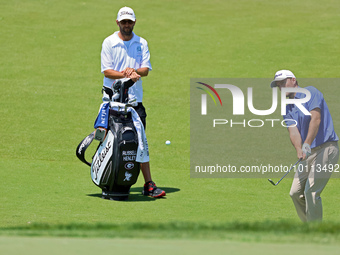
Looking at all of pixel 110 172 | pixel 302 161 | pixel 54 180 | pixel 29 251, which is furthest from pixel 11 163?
pixel 29 251

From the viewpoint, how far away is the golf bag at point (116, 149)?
8.80 m

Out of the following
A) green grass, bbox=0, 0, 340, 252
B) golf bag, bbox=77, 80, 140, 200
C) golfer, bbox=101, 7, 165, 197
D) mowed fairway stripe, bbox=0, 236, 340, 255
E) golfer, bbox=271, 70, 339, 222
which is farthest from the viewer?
golfer, bbox=101, 7, 165, 197

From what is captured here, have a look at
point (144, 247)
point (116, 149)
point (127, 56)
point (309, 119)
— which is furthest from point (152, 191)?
point (144, 247)

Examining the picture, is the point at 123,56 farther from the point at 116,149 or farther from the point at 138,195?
the point at 138,195

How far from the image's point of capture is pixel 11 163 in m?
10.7

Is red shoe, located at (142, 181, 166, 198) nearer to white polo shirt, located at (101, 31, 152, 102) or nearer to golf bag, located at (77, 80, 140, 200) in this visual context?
golf bag, located at (77, 80, 140, 200)

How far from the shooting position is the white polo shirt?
9.08 m

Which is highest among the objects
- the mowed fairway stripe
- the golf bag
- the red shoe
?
the golf bag

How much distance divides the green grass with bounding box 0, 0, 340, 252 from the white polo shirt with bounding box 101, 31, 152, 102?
142 cm

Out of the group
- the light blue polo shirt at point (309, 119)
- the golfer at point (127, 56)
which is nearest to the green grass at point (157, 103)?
the light blue polo shirt at point (309, 119)

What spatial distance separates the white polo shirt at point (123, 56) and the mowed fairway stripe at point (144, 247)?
13.6ft

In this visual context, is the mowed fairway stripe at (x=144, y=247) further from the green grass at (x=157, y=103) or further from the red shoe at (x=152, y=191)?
the red shoe at (x=152, y=191)

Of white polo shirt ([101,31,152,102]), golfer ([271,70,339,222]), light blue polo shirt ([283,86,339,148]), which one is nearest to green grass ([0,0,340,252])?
golfer ([271,70,339,222])

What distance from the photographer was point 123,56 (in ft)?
29.9
